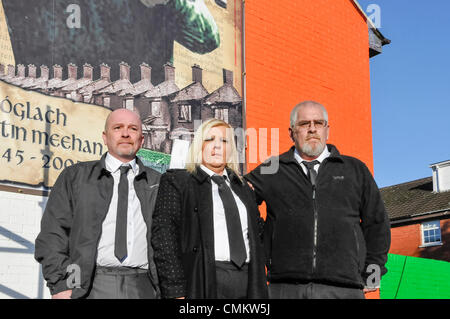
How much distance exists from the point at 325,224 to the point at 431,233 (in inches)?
883

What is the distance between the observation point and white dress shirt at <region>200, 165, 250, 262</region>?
3.17m

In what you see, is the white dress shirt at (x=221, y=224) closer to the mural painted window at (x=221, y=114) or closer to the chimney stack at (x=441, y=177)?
the mural painted window at (x=221, y=114)

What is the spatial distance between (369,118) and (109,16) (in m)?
6.03

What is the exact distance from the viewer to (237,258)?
3.16m

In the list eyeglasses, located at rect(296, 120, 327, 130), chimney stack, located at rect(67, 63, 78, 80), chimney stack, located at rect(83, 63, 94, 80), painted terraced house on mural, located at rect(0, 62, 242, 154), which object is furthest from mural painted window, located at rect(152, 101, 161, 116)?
eyeglasses, located at rect(296, 120, 327, 130)

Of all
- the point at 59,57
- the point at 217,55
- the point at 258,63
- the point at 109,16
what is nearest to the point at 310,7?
the point at 258,63

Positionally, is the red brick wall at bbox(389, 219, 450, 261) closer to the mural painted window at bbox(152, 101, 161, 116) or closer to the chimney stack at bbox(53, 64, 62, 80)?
the mural painted window at bbox(152, 101, 161, 116)

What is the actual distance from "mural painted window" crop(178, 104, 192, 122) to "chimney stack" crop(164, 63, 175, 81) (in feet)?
1.49

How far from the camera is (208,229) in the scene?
320 centimetres

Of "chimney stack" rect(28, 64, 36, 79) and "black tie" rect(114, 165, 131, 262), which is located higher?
"chimney stack" rect(28, 64, 36, 79)

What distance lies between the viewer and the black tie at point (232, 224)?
317 centimetres

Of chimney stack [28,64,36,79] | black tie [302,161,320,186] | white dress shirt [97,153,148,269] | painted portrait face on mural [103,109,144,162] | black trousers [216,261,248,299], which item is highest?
chimney stack [28,64,36,79]

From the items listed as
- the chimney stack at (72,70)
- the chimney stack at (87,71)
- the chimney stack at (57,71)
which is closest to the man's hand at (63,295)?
the chimney stack at (57,71)
